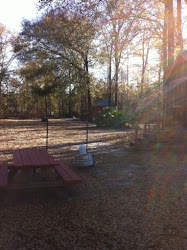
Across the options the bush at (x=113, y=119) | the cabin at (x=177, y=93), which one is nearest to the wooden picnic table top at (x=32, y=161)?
the cabin at (x=177, y=93)

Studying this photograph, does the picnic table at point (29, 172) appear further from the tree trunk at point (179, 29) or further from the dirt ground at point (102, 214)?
the tree trunk at point (179, 29)

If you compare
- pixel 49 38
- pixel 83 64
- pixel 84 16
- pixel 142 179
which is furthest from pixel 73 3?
pixel 83 64

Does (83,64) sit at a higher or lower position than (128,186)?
higher

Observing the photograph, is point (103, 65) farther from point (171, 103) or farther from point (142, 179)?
point (142, 179)

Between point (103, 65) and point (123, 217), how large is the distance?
95.9ft

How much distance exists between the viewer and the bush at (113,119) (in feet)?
74.6

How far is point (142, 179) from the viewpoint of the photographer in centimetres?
578

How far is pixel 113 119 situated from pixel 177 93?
1148cm

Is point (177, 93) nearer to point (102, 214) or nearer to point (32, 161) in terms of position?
point (32, 161)

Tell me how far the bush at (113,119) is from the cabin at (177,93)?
10232 mm

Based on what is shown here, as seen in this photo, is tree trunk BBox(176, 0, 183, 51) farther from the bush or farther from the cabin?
the bush

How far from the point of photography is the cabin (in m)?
11.2

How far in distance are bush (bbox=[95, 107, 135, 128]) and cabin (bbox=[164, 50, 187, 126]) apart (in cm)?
1023

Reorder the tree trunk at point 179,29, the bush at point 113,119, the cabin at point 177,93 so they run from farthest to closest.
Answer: the bush at point 113,119
the tree trunk at point 179,29
the cabin at point 177,93
